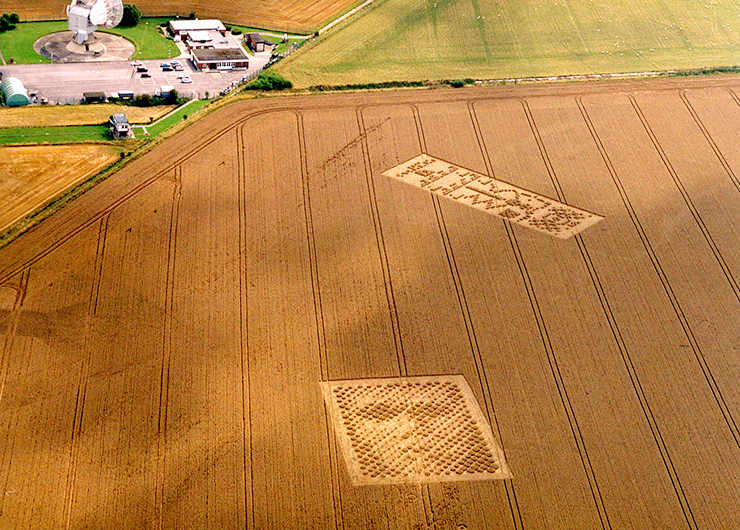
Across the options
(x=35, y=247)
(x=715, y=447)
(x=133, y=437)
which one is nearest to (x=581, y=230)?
(x=715, y=447)

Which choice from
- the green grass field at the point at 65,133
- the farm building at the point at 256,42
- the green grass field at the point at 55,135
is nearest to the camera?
the green grass field at the point at 55,135

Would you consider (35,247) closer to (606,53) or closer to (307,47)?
(307,47)

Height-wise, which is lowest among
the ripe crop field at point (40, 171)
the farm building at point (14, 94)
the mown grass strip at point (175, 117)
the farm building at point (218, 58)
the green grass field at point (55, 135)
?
the ripe crop field at point (40, 171)

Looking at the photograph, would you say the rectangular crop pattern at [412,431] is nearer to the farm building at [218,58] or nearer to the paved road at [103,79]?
the paved road at [103,79]

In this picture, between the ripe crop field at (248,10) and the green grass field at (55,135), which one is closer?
the green grass field at (55,135)

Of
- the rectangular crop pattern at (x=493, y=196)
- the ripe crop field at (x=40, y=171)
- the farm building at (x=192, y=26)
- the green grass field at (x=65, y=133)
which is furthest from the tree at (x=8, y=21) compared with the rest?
the rectangular crop pattern at (x=493, y=196)

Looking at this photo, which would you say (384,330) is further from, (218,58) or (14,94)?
(14,94)

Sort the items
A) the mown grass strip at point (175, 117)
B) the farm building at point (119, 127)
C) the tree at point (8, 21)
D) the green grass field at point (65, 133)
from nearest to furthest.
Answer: the green grass field at point (65, 133), the farm building at point (119, 127), the mown grass strip at point (175, 117), the tree at point (8, 21)

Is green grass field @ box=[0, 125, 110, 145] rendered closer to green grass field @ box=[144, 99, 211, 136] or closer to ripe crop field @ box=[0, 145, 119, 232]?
ripe crop field @ box=[0, 145, 119, 232]
